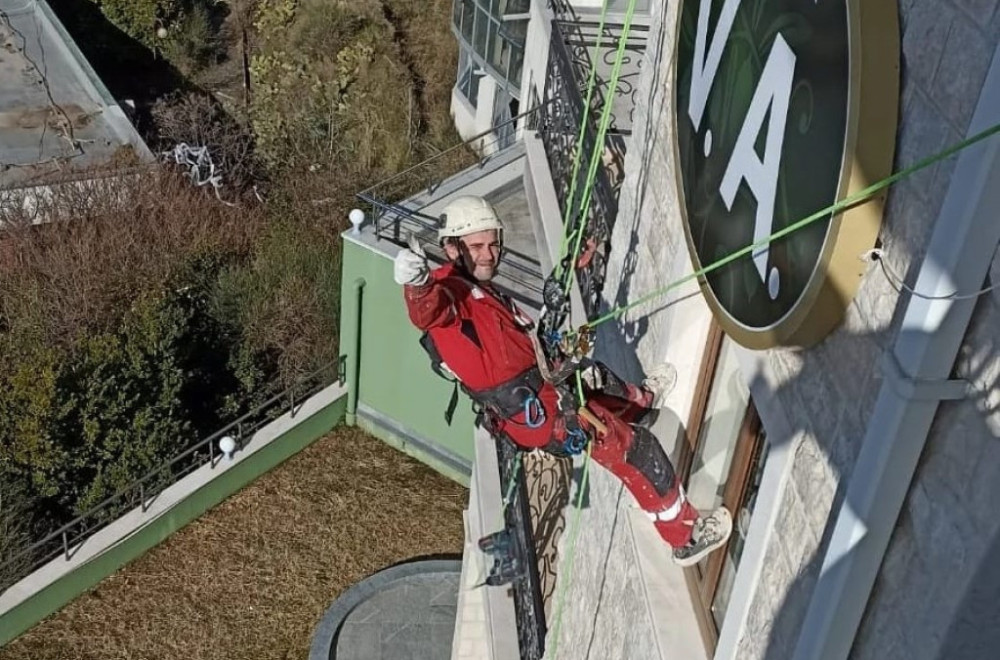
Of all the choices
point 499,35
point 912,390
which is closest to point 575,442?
point 912,390

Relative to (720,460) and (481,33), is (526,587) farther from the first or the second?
(481,33)

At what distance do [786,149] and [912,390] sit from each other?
39.6 inches

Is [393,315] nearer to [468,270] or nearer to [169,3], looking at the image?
[468,270]

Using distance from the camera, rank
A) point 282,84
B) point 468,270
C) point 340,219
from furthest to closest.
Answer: point 282,84 < point 340,219 < point 468,270

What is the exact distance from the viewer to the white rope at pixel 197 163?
20.1 m

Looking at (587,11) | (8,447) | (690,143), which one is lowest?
(8,447)

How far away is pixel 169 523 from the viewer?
48.3ft

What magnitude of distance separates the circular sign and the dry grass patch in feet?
35.8

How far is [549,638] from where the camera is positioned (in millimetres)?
7727

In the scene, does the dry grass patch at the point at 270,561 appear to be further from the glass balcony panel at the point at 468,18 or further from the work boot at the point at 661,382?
the glass balcony panel at the point at 468,18

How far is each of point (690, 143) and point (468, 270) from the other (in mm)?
1437

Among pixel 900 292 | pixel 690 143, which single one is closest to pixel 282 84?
pixel 690 143

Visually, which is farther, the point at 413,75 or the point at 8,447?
the point at 413,75

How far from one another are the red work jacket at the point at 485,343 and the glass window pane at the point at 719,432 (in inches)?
31.4
